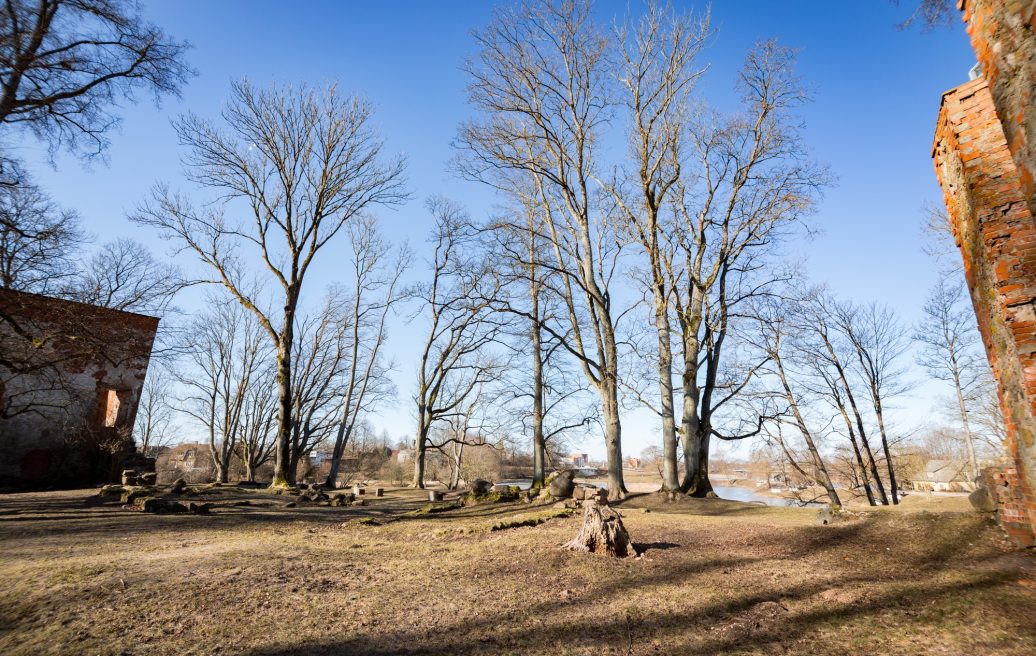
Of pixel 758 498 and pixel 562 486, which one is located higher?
pixel 562 486

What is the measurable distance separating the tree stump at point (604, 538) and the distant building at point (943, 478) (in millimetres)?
25754

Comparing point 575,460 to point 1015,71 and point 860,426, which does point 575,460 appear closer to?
point 860,426

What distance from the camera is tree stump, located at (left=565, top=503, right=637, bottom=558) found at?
19.4ft

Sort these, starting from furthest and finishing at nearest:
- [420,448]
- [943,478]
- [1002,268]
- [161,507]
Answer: [943,478]
[420,448]
[161,507]
[1002,268]

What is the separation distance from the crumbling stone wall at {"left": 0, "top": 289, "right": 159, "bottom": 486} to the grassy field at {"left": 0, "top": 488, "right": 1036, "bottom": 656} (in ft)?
39.8

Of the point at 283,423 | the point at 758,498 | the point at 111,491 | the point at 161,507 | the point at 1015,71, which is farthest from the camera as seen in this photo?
the point at 758,498

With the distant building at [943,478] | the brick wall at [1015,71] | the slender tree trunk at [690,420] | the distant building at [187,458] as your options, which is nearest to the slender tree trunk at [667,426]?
the slender tree trunk at [690,420]

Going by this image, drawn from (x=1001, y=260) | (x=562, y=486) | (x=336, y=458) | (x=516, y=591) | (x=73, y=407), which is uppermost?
(x=1001, y=260)

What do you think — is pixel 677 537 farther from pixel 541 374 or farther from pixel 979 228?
pixel 541 374

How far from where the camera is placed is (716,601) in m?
4.34

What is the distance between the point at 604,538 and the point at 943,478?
4329cm

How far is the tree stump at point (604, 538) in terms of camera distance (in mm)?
5906

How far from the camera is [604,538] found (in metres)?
5.92

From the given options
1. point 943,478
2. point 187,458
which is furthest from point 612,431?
point 187,458
